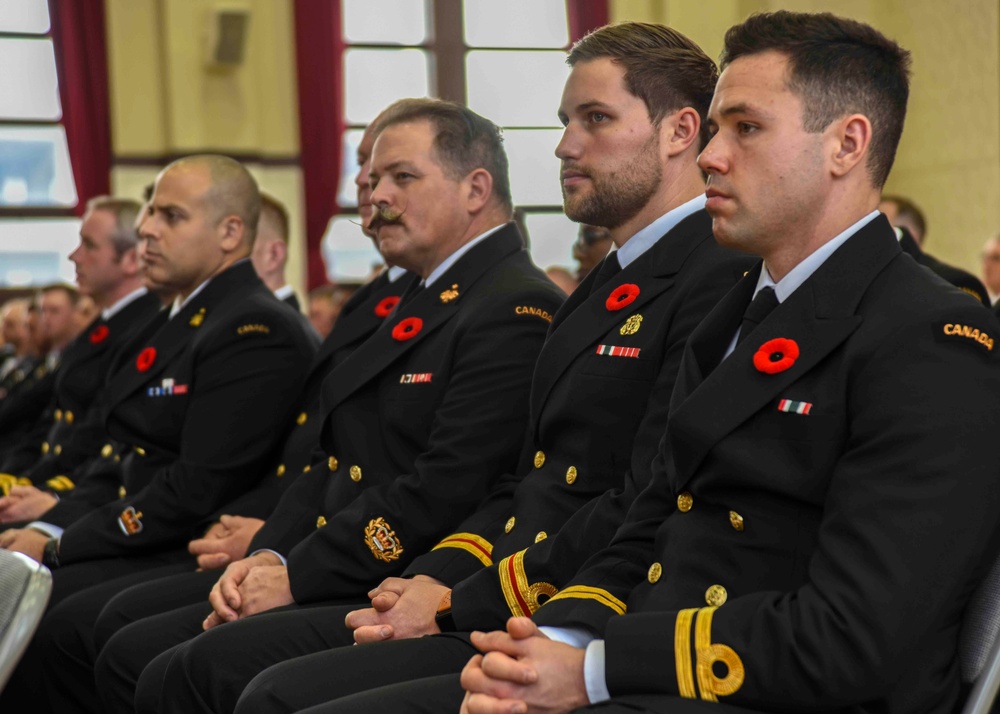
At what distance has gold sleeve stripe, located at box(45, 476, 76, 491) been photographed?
11.9 feet

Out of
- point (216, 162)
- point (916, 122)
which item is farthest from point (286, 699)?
point (916, 122)

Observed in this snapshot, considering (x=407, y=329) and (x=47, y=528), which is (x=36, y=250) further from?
(x=407, y=329)

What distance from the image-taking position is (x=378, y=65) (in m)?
8.44

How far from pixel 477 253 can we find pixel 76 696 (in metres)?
1.29

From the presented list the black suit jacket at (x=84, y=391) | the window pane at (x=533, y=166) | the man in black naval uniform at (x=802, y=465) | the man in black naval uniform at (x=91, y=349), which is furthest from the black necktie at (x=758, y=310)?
the window pane at (x=533, y=166)

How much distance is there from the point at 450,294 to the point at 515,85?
256 inches

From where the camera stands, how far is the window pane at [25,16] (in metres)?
7.79

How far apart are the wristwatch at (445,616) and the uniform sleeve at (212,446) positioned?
1.03 m

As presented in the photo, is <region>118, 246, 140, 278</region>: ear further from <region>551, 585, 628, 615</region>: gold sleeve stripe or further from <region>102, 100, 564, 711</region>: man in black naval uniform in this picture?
<region>551, 585, 628, 615</region>: gold sleeve stripe

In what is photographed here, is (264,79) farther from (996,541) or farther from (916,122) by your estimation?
(996,541)

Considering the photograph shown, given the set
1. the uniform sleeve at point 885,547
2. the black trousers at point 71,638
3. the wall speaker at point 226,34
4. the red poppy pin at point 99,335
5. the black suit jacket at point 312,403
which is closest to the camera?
the uniform sleeve at point 885,547

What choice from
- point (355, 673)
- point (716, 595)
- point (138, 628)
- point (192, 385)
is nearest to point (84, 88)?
point (192, 385)

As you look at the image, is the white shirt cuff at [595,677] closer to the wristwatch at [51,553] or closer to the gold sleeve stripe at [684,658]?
the gold sleeve stripe at [684,658]

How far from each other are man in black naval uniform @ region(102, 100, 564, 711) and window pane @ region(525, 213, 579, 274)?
6039 millimetres
